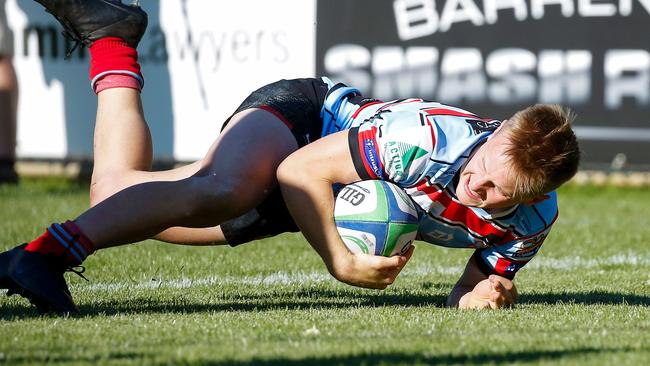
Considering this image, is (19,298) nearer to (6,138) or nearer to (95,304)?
(95,304)

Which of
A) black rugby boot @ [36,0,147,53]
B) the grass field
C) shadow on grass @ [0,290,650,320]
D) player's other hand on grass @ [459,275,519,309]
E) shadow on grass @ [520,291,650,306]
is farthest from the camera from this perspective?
black rugby boot @ [36,0,147,53]

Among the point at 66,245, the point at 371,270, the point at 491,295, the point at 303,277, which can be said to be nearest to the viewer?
the point at 66,245

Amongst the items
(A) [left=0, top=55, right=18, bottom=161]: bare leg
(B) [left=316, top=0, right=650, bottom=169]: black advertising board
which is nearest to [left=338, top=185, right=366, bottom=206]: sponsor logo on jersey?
(B) [left=316, top=0, right=650, bottom=169]: black advertising board

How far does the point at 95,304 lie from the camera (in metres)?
4.54

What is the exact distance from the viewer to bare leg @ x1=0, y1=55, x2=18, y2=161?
10.1 m

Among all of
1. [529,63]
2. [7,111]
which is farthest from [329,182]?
[7,111]

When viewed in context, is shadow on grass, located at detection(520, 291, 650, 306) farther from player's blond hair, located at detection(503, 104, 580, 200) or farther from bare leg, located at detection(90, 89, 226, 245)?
bare leg, located at detection(90, 89, 226, 245)

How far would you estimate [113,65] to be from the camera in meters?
4.94

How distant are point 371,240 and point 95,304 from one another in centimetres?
119

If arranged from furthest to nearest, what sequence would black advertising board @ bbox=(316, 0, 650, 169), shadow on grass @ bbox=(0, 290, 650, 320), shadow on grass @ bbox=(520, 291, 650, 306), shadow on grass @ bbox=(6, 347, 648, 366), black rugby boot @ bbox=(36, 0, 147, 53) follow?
black advertising board @ bbox=(316, 0, 650, 169), black rugby boot @ bbox=(36, 0, 147, 53), shadow on grass @ bbox=(520, 291, 650, 306), shadow on grass @ bbox=(0, 290, 650, 320), shadow on grass @ bbox=(6, 347, 648, 366)

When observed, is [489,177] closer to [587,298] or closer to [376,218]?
[376,218]

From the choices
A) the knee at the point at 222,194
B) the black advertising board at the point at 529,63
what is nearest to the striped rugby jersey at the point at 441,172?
the knee at the point at 222,194

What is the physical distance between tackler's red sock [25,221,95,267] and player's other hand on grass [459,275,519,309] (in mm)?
1557

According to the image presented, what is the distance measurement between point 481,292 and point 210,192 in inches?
47.0
